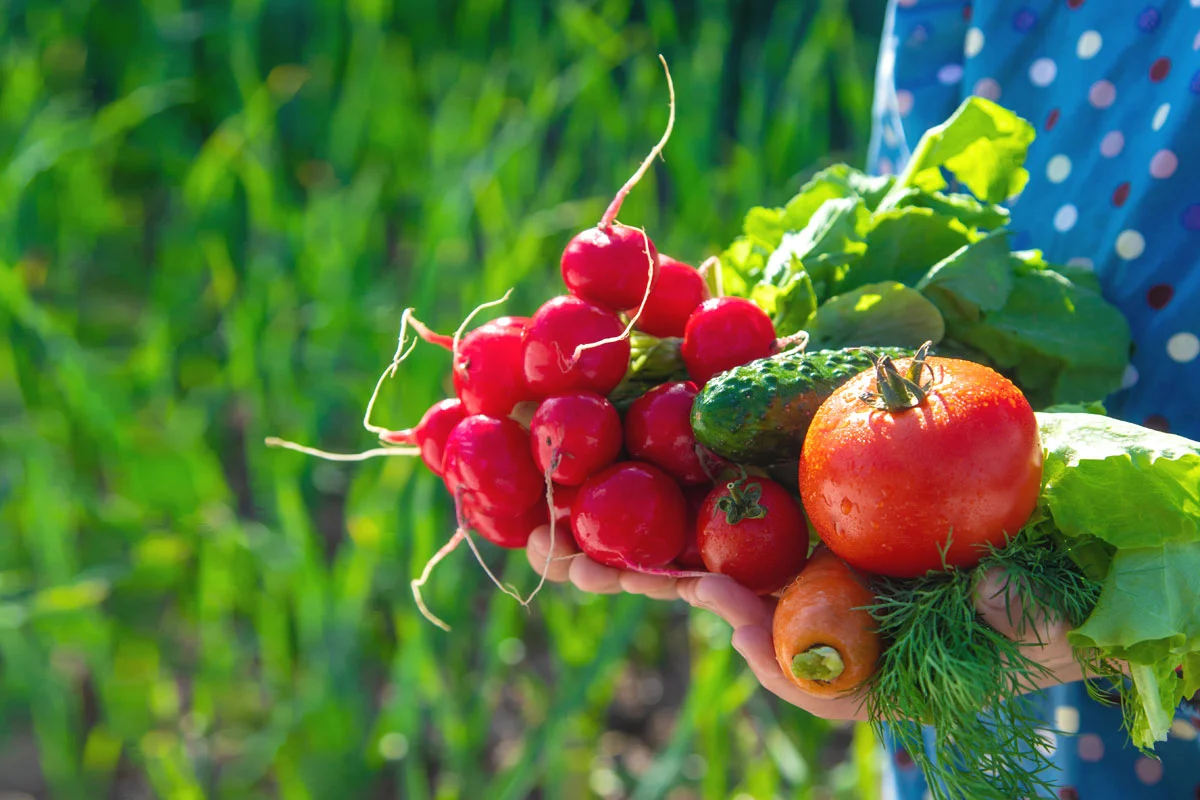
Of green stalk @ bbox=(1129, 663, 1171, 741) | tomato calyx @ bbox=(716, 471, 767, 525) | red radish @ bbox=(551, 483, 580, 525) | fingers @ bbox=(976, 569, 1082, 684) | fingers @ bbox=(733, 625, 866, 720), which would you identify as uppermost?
fingers @ bbox=(976, 569, 1082, 684)

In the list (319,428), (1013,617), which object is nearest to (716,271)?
(1013,617)

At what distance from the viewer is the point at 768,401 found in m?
0.85

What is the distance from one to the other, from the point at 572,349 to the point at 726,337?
145 millimetres

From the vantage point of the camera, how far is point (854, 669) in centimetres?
75

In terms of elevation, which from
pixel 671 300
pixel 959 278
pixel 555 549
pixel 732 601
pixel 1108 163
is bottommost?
pixel 555 549

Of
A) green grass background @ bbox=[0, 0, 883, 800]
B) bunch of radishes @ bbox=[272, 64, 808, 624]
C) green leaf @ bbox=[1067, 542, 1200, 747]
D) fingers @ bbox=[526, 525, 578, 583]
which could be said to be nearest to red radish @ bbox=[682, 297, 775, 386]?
bunch of radishes @ bbox=[272, 64, 808, 624]

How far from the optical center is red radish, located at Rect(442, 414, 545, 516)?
0.96m

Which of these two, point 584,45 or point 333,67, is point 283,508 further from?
point 333,67

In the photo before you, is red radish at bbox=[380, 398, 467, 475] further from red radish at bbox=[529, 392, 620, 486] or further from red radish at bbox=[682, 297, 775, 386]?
red radish at bbox=[682, 297, 775, 386]

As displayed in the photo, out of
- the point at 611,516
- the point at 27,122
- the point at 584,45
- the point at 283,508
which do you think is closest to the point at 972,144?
the point at 611,516

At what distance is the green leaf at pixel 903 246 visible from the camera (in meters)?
1.01

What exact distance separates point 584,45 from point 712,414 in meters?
1.96

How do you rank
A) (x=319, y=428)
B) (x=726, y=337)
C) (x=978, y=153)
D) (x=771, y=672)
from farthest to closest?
(x=319, y=428)
(x=978, y=153)
(x=726, y=337)
(x=771, y=672)

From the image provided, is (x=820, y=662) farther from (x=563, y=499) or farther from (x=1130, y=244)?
(x=1130, y=244)
